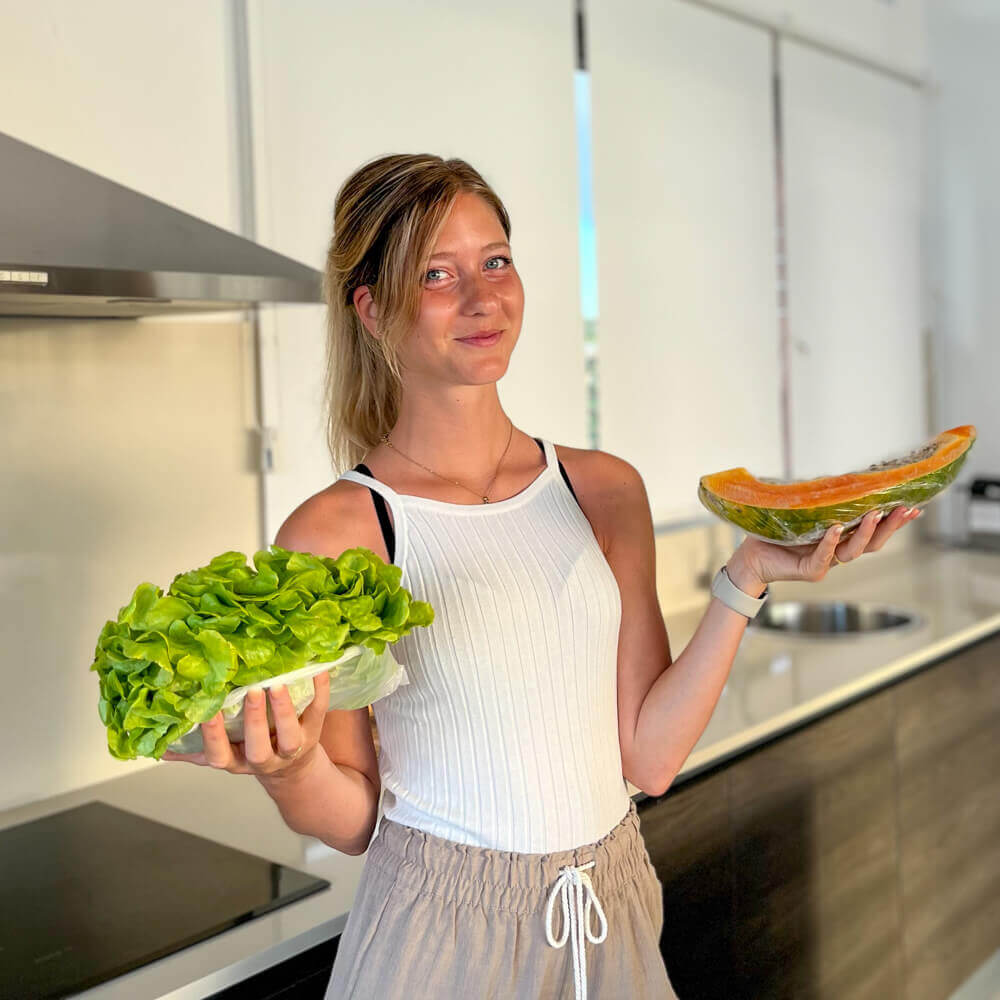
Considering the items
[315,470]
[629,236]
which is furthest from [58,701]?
[629,236]

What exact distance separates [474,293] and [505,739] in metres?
0.42

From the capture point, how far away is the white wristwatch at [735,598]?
1160 millimetres

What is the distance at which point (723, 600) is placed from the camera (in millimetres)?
1174

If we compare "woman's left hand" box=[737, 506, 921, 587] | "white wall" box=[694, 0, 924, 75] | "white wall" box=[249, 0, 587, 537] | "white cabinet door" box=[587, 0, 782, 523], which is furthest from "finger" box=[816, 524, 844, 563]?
"white wall" box=[694, 0, 924, 75]

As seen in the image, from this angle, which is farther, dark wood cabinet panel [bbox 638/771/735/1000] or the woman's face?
dark wood cabinet panel [bbox 638/771/735/1000]

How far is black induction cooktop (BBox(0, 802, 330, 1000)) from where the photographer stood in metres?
1.26

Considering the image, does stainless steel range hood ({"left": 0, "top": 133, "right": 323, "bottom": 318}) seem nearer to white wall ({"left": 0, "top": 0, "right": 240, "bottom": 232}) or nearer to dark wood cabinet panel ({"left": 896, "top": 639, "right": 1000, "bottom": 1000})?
white wall ({"left": 0, "top": 0, "right": 240, "bottom": 232})

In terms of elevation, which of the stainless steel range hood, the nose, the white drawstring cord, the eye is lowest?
the white drawstring cord

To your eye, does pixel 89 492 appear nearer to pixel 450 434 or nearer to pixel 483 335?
pixel 450 434

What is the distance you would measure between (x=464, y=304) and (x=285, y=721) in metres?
0.43

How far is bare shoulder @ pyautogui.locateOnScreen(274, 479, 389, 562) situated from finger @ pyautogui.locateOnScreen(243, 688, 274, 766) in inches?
9.1

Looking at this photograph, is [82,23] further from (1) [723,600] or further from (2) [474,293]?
(1) [723,600]

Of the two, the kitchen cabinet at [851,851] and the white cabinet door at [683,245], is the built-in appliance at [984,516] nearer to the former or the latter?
the white cabinet door at [683,245]

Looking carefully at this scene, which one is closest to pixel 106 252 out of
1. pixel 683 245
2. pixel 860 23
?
pixel 683 245
